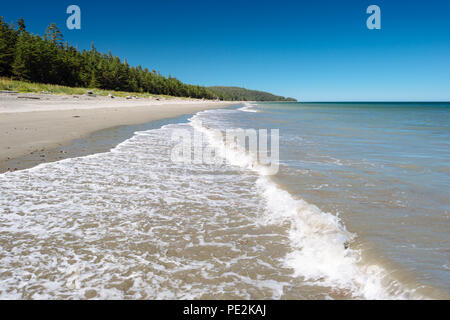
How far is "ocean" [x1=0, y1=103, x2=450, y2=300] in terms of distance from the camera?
9.04ft

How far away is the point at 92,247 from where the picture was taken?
3373 mm

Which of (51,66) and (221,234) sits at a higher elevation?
(51,66)

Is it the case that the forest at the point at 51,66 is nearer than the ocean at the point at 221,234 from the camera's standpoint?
No

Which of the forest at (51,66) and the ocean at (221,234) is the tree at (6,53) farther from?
the ocean at (221,234)

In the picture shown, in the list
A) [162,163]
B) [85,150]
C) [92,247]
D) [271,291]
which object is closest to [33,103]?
[85,150]

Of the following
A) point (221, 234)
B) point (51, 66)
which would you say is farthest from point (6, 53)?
point (221, 234)

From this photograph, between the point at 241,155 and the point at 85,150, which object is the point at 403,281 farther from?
the point at 85,150

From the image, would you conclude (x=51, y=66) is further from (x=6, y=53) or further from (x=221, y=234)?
(x=221, y=234)

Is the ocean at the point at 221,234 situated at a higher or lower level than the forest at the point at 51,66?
lower

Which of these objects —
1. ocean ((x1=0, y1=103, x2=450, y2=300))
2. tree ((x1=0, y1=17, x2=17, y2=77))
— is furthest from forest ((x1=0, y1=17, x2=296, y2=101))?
ocean ((x1=0, y1=103, x2=450, y2=300))

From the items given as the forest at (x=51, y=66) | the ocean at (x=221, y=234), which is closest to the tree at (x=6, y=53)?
the forest at (x=51, y=66)

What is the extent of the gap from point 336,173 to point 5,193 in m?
7.16

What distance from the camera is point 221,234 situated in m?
3.86

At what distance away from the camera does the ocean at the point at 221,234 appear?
2754 millimetres
